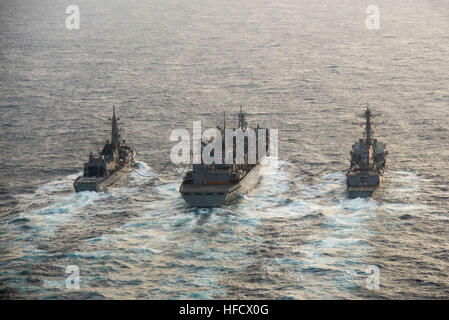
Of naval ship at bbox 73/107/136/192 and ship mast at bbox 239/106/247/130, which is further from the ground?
ship mast at bbox 239/106/247/130

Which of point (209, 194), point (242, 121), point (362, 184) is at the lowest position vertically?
point (209, 194)

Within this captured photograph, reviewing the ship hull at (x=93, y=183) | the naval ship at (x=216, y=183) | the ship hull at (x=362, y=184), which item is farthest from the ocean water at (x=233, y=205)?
the ship hull at (x=362, y=184)

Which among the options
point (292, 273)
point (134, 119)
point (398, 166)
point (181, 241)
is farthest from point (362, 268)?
point (134, 119)

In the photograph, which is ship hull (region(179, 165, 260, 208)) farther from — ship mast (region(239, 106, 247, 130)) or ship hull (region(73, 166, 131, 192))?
ship mast (region(239, 106, 247, 130))

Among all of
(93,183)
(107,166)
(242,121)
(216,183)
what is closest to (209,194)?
(216,183)

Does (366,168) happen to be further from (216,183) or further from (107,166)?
(107,166)

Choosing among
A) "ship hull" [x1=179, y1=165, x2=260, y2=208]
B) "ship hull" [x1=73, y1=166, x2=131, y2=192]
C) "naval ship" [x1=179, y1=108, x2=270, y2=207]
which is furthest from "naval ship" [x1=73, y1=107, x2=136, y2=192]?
"ship hull" [x1=179, y1=165, x2=260, y2=208]

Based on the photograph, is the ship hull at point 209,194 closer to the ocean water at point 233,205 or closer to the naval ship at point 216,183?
the naval ship at point 216,183
